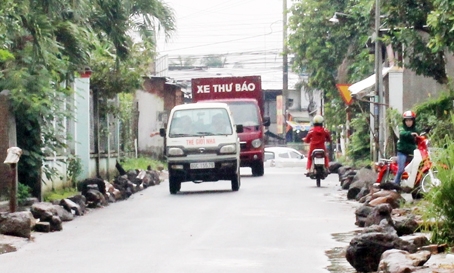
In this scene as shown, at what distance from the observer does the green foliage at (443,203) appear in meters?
11.6

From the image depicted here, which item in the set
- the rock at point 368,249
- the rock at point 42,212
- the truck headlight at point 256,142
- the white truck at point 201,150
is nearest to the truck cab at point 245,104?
the truck headlight at point 256,142

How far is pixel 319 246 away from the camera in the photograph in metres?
13.3

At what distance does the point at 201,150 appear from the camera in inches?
963

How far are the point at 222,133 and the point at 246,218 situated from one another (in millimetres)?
7775

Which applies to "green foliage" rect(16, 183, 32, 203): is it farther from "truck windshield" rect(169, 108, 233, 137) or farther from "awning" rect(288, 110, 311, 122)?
"awning" rect(288, 110, 311, 122)

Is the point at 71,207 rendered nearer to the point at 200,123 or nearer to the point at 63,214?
the point at 63,214

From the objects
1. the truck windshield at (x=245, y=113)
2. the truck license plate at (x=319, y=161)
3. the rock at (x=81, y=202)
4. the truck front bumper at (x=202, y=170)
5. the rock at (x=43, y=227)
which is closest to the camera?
the rock at (x=43, y=227)

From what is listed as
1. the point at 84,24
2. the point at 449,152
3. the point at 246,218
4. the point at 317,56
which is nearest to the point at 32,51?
the point at 84,24

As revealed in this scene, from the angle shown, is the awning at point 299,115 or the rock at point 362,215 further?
the awning at point 299,115

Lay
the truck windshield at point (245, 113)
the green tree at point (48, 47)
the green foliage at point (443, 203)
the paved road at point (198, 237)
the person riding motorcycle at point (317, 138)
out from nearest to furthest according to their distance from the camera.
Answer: the paved road at point (198, 237) → the green foliage at point (443, 203) → the green tree at point (48, 47) → the person riding motorcycle at point (317, 138) → the truck windshield at point (245, 113)

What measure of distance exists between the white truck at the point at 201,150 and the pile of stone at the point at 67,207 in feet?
4.80

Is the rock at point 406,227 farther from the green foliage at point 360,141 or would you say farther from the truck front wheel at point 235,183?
the green foliage at point 360,141

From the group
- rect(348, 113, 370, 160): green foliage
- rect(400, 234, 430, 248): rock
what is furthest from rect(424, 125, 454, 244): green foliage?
rect(348, 113, 370, 160): green foliage

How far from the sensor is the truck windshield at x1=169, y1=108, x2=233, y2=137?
24.8 metres
